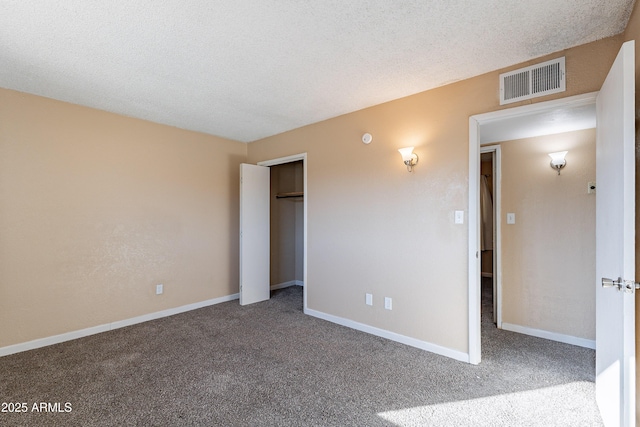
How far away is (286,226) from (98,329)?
122 inches

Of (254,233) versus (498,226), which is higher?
(498,226)

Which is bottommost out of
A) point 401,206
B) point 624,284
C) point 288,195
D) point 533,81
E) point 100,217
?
point 624,284

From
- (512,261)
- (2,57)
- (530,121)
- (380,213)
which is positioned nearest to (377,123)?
(380,213)

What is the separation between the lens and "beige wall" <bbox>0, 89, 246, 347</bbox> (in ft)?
9.35

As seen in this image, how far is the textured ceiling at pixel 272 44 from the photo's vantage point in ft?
5.72

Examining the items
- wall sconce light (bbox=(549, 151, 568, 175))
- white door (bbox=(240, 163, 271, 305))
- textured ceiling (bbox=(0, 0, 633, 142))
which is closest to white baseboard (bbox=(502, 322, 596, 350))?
wall sconce light (bbox=(549, 151, 568, 175))

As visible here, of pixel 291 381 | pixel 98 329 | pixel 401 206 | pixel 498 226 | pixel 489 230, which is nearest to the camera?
pixel 291 381

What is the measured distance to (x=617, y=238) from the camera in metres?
1.47

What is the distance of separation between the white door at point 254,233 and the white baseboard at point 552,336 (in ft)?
10.6

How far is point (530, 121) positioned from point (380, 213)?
1.60 m

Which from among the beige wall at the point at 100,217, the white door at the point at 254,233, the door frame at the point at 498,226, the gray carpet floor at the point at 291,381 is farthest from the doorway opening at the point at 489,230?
the beige wall at the point at 100,217

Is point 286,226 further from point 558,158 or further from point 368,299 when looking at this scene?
point 558,158

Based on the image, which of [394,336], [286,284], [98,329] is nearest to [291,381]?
[394,336]

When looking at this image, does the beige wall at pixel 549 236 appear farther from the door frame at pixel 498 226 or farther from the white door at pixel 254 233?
the white door at pixel 254 233
